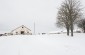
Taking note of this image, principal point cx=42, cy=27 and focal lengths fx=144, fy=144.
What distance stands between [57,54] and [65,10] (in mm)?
29430

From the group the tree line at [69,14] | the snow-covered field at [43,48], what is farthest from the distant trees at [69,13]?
the snow-covered field at [43,48]

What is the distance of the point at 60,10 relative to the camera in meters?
39.4

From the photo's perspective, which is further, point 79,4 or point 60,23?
point 60,23

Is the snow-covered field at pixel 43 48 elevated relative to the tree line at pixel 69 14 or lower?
lower

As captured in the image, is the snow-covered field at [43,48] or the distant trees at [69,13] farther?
the distant trees at [69,13]

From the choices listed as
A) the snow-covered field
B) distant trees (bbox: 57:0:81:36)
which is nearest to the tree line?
distant trees (bbox: 57:0:81:36)

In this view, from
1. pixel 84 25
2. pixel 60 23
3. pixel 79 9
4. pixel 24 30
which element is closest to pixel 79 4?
pixel 79 9

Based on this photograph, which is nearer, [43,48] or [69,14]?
[43,48]

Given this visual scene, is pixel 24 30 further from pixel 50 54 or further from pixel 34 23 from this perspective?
pixel 50 54

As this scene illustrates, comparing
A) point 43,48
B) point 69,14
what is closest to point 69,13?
point 69,14

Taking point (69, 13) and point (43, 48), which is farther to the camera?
point (69, 13)

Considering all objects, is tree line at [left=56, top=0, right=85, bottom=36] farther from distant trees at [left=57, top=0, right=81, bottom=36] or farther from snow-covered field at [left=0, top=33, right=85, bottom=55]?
snow-covered field at [left=0, top=33, right=85, bottom=55]

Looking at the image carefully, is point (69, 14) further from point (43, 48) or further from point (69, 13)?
point (43, 48)

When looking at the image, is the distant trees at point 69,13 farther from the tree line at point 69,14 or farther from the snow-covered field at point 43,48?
the snow-covered field at point 43,48
